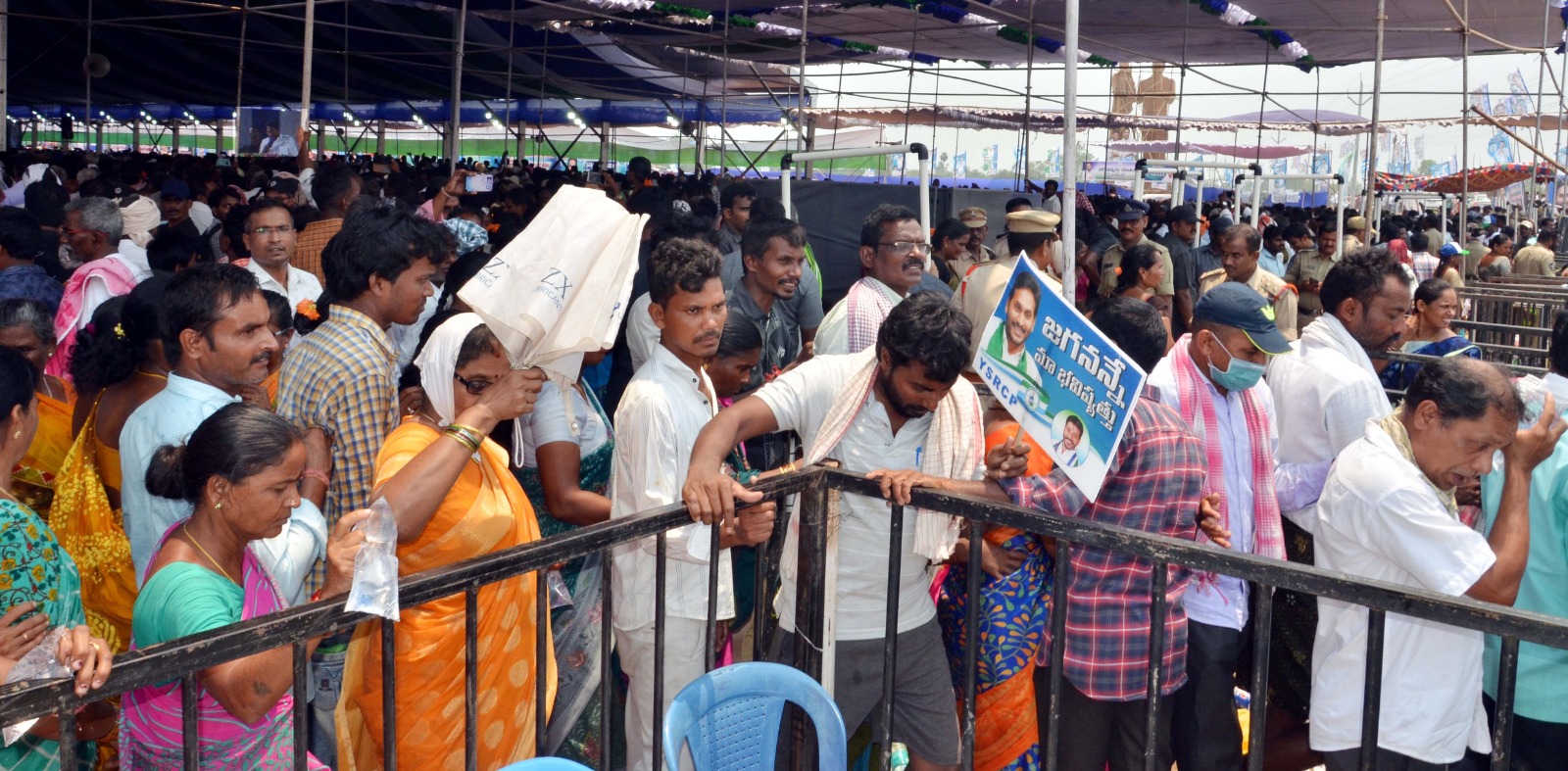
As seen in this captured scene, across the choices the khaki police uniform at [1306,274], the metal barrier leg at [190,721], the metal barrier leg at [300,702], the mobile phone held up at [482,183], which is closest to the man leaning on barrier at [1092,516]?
the metal barrier leg at [300,702]

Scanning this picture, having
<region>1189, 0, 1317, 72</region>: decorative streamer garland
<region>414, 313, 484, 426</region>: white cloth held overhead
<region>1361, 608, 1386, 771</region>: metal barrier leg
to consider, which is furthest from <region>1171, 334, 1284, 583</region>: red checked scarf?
<region>1189, 0, 1317, 72</region>: decorative streamer garland

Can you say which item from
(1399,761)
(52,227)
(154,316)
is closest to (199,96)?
(52,227)

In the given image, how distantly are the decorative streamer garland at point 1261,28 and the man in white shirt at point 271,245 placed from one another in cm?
999

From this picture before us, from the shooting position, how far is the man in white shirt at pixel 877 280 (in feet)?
16.7

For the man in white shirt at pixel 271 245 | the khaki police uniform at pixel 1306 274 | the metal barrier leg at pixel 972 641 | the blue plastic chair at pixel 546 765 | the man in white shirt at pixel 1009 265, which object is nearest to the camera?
the blue plastic chair at pixel 546 765

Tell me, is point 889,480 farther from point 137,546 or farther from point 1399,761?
point 137,546

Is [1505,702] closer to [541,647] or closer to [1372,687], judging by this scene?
[1372,687]

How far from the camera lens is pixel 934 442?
330 cm

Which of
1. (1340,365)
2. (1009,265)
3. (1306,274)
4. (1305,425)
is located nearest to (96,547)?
(1305,425)

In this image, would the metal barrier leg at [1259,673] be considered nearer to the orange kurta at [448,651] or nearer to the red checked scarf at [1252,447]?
the red checked scarf at [1252,447]

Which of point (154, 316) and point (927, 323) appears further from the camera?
point (154, 316)

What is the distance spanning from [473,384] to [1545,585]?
2.78m

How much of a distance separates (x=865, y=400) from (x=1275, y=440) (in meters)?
1.55

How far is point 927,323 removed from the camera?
303 cm
